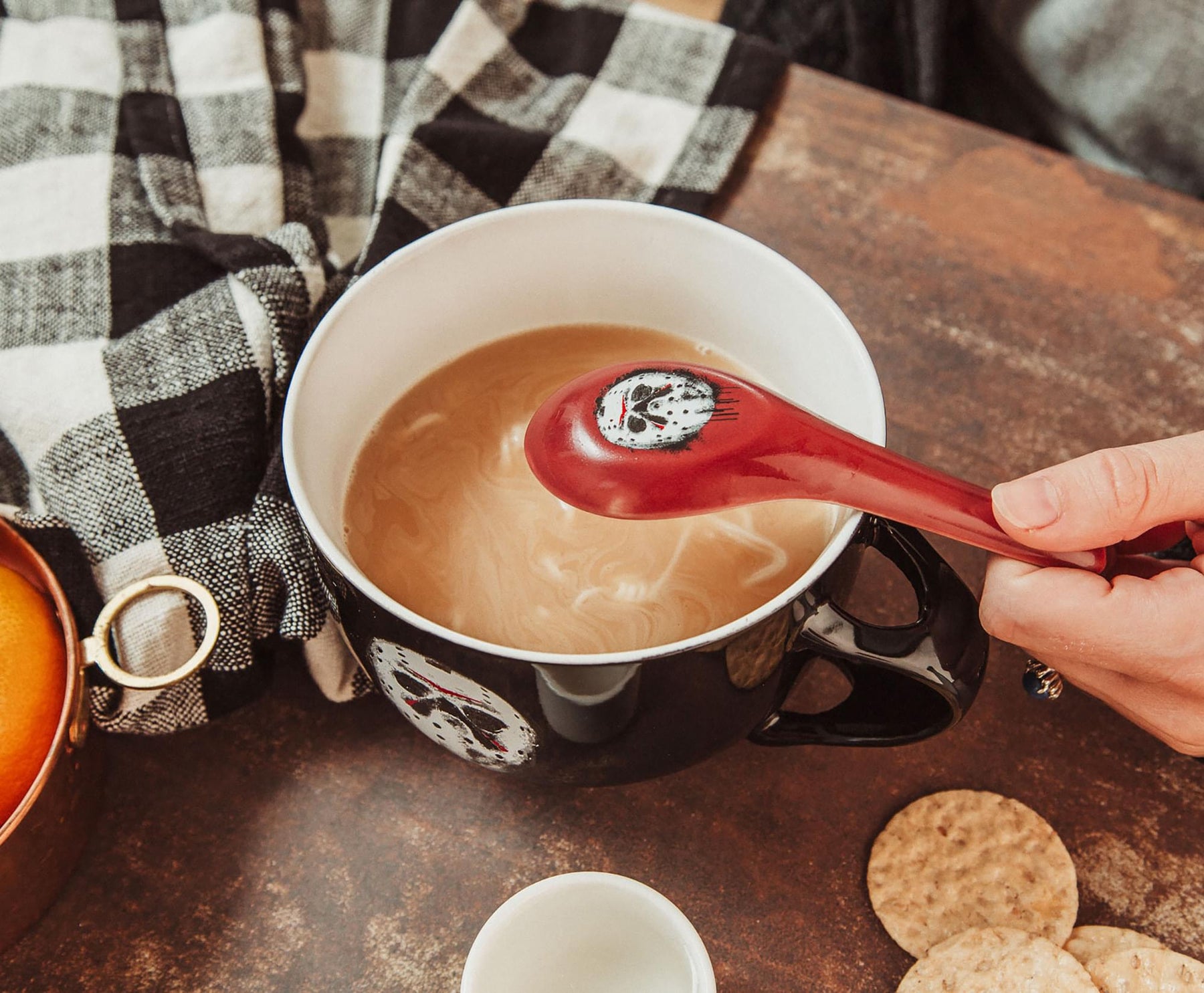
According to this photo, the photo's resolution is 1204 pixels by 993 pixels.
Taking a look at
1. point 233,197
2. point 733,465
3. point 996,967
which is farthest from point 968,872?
point 233,197

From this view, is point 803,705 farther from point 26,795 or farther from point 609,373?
point 26,795

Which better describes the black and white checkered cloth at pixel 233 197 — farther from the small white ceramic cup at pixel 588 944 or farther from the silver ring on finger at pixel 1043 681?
the silver ring on finger at pixel 1043 681

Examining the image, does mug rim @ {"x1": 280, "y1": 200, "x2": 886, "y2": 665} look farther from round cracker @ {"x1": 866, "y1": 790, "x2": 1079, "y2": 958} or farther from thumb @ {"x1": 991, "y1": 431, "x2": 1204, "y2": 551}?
round cracker @ {"x1": 866, "y1": 790, "x2": 1079, "y2": 958}

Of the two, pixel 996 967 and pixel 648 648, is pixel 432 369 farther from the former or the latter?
pixel 996 967

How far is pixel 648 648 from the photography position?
0.62 meters

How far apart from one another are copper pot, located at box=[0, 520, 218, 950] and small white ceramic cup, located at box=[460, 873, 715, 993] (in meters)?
0.26

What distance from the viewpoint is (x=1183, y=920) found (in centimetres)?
70

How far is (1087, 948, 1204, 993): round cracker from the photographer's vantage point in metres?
0.64

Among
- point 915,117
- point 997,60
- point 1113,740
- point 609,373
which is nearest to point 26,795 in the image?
point 609,373

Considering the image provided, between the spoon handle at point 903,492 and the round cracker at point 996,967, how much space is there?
25cm

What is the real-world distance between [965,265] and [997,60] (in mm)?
453

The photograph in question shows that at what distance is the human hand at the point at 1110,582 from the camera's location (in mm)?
609

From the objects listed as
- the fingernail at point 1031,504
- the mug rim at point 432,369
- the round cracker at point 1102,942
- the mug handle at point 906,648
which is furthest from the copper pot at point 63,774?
the round cracker at point 1102,942

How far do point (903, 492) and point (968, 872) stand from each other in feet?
0.99
